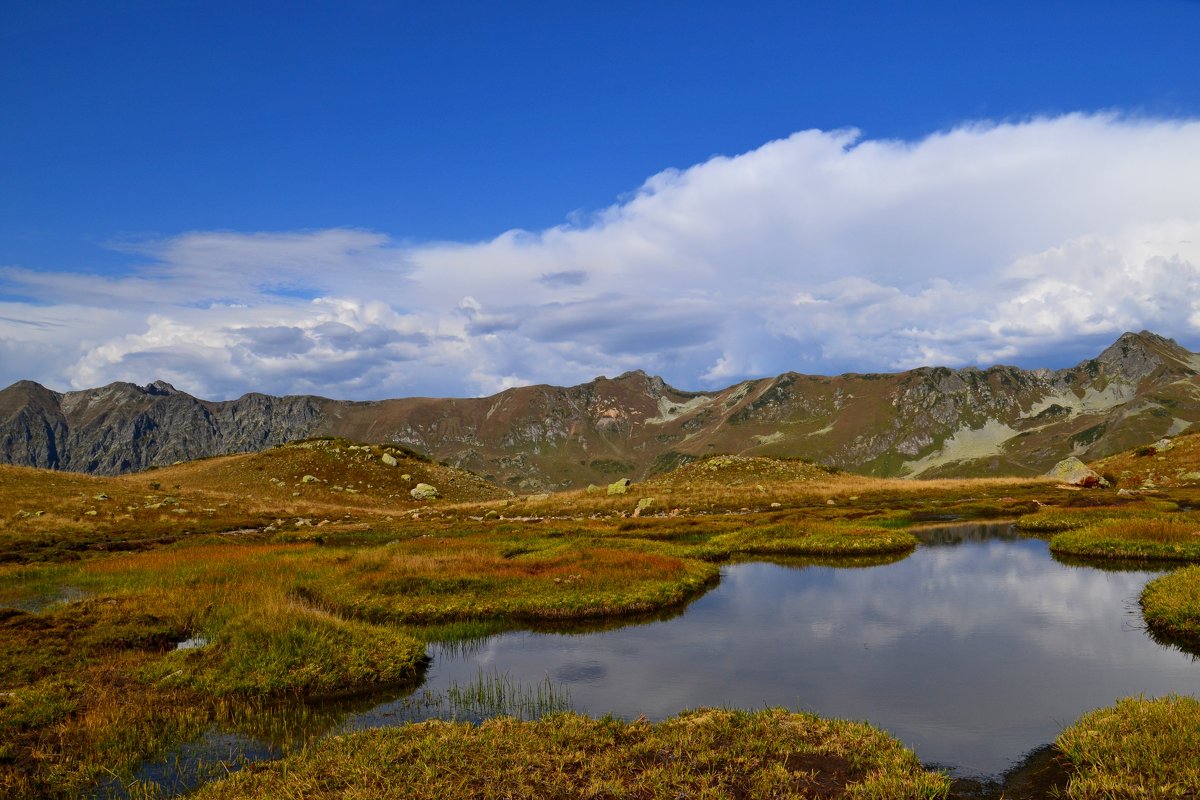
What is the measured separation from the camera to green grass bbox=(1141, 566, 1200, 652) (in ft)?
82.4

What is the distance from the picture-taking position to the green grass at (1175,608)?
25.1 metres

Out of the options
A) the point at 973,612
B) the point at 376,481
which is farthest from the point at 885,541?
the point at 376,481

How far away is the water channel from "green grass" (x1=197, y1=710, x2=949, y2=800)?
2.09m

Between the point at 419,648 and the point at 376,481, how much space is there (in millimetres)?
94205

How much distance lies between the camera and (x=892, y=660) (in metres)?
24.1

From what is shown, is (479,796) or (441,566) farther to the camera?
(441,566)

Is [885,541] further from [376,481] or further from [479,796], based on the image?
[376,481]

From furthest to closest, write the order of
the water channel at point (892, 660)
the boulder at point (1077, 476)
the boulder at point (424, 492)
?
the boulder at point (424, 492)
the boulder at point (1077, 476)
the water channel at point (892, 660)

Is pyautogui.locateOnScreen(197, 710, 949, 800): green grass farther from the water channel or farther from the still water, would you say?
the still water

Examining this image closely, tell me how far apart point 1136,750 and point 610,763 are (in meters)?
11.6

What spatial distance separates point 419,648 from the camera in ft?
86.1

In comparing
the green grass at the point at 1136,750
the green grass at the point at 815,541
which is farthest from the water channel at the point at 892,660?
the green grass at the point at 815,541

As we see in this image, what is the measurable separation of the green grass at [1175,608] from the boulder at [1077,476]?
7466 centimetres

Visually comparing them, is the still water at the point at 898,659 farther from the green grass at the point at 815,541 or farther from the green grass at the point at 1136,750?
the green grass at the point at 815,541
